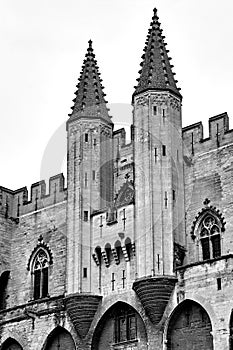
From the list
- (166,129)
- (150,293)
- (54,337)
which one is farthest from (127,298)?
(166,129)

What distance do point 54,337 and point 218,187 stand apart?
8.57 metres

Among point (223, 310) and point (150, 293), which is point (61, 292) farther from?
point (223, 310)

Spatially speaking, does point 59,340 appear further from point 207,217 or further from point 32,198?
point 32,198

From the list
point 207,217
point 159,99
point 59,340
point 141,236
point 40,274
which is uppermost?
point 159,99

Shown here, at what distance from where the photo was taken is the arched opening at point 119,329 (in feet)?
101

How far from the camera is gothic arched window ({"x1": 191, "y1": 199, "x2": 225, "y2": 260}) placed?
31219 mm

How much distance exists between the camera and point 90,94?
3594cm

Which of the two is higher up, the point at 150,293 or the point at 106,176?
the point at 106,176

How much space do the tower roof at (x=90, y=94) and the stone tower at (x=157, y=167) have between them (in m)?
2.64

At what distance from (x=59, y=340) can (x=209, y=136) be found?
31.8 feet

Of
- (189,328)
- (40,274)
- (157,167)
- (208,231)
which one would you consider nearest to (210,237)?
(208,231)

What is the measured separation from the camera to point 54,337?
33.3m

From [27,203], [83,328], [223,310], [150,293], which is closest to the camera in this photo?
[223,310]

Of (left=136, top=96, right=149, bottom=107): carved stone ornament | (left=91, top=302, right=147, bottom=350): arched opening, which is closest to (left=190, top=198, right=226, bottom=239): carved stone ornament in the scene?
(left=91, top=302, right=147, bottom=350): arched opening
